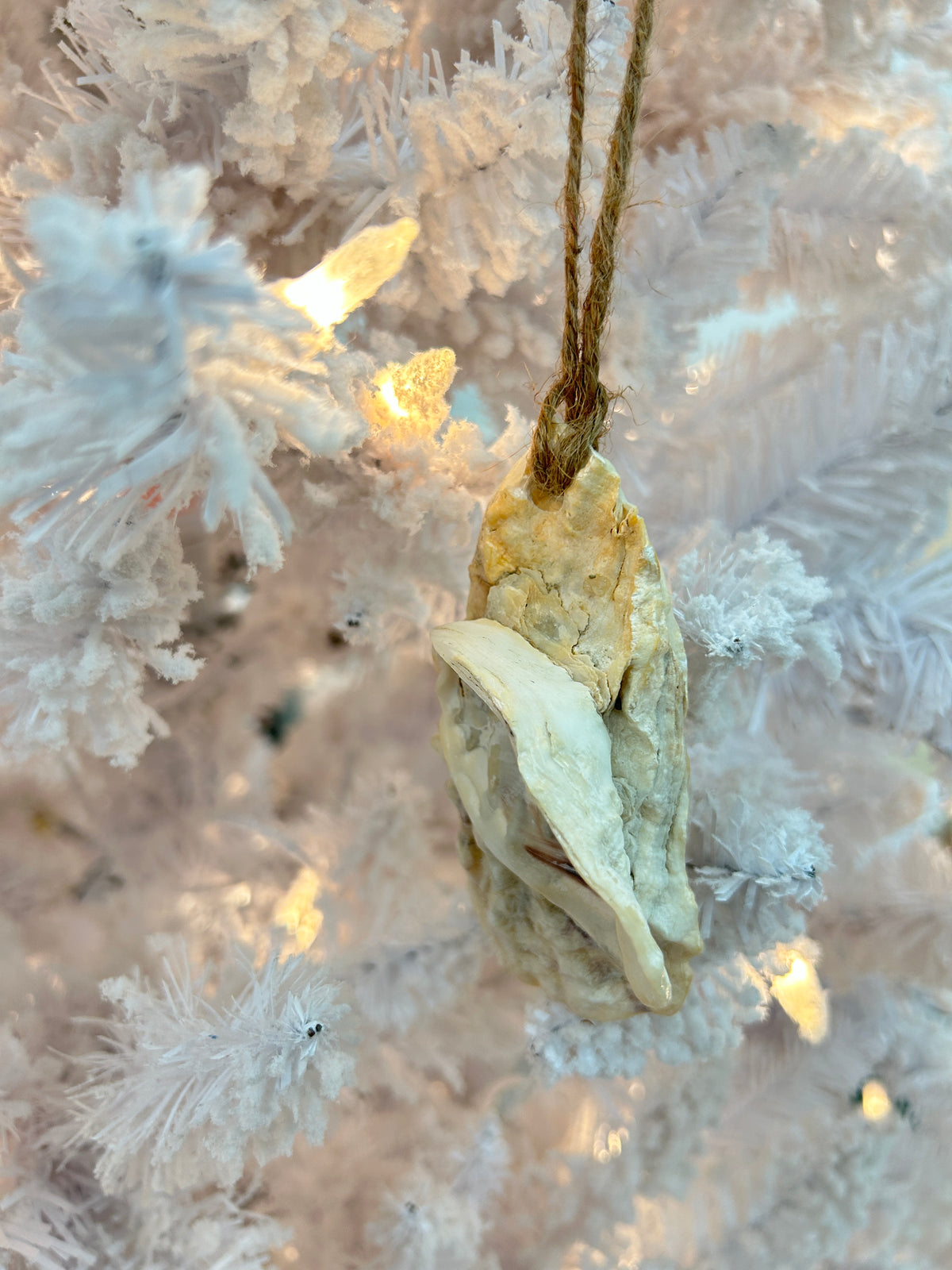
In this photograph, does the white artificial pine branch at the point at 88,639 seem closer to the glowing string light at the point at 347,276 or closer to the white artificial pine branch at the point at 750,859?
the glowing string light at the point at 347,276

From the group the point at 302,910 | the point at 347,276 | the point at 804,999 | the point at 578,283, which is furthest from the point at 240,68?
the point at 804,999

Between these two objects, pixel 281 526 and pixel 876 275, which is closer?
pixel 281 526

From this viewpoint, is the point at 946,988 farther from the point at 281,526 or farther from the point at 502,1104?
the point at 281,526

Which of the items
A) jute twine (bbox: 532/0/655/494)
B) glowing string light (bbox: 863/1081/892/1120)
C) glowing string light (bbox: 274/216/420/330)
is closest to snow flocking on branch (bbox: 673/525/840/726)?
jute twine (bbox: 532/0/655/494)

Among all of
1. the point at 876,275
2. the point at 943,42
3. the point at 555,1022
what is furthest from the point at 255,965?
the point at 943,42

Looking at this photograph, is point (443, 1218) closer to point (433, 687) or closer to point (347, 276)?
point (433, 687)

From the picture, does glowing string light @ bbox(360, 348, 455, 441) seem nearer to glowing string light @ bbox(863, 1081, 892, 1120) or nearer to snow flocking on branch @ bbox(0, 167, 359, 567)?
snow flocking on branch @ bbox(0, 167, 359, 567)

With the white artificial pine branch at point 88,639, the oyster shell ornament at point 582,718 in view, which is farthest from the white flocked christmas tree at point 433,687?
the oyster shell ornament at point 582,718
